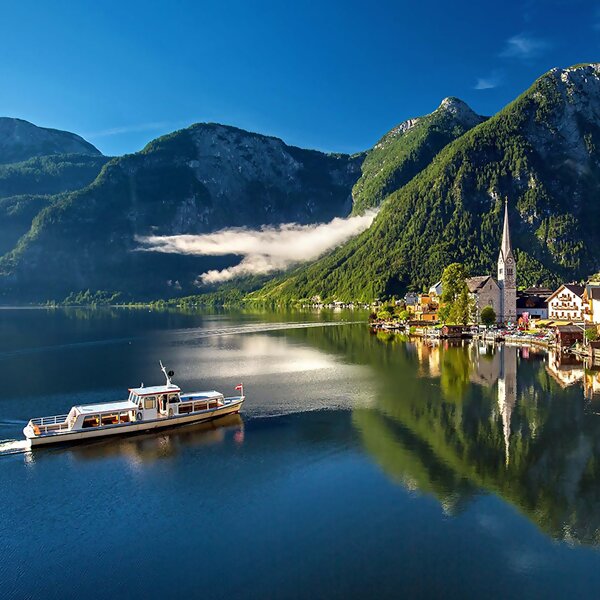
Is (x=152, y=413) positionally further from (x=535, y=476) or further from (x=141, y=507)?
(x=535, y=476)

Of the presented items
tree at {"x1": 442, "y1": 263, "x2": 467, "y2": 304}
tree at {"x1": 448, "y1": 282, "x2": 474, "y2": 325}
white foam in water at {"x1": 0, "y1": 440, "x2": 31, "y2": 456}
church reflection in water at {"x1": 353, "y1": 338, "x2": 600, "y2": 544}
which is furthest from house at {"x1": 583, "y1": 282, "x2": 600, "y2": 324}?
white foam in water at {"x1": 0, "y1": 440, "x2": 31, "y2": 456}

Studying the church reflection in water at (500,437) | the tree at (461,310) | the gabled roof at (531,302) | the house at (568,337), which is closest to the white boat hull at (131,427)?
the church reflection in water at (500,437)

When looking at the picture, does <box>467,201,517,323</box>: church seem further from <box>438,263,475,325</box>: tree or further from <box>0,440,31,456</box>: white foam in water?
<box>0,440,31,456</box>: white foam in water

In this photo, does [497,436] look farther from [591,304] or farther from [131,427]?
[591,304]

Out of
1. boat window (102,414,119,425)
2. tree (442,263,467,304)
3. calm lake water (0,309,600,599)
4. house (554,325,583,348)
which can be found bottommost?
calm lake water (0,309,600,599)

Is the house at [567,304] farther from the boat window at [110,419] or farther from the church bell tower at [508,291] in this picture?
the boat window at [110,419]

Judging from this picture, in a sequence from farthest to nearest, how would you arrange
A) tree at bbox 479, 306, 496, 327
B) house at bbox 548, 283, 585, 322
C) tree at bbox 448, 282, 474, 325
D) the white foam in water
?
1. tree at bbox 479, 306, 496, 327
2. tree at bbox 448, 282, 474, 325
3. house at bbox 548, 283, 585, 322
4. the white foam in water
